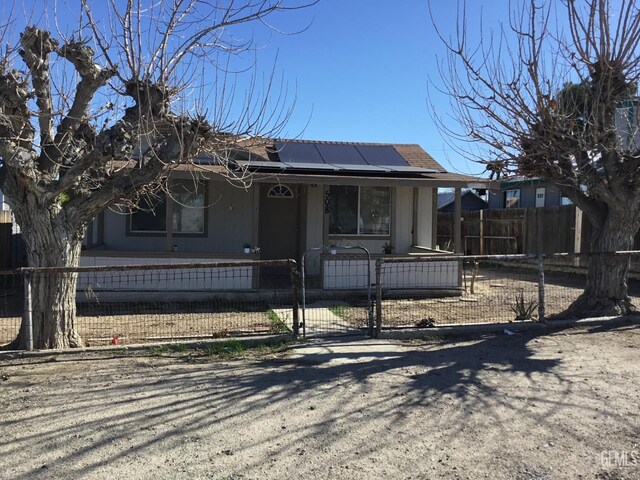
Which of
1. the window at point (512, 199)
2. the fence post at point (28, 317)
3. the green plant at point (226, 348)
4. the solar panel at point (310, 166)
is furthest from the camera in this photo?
the window at point (512, 199)

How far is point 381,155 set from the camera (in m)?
13.9

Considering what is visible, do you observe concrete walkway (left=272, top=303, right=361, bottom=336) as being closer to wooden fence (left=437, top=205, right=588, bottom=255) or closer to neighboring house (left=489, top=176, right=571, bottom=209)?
wooden fence (left=437, top=205, right=588, bottom=255)

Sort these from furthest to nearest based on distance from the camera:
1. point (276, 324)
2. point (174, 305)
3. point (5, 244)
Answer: point (5, 244) → point (174, 305) → point (276, 324)

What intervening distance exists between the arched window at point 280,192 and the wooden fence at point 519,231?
5.31m

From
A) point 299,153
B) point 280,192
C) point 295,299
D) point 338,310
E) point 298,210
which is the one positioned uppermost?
point 299,153

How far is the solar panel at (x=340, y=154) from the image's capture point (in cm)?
1289

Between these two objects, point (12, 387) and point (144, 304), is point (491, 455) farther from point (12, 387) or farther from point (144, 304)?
point (144, 304)

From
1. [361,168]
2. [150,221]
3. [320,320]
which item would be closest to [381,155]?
[361,168]

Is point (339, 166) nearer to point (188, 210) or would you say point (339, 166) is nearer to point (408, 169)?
point (408, 169)

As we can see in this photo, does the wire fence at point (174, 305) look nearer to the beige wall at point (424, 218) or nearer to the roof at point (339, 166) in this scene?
the roof at point (339, 166)

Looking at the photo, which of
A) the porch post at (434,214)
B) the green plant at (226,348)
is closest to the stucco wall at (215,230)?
the porch post at (434,214)

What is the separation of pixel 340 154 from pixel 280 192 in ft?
5.89

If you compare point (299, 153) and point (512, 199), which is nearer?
point (299, 153)

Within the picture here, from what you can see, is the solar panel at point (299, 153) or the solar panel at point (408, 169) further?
the solar panel at point (299, 153)
